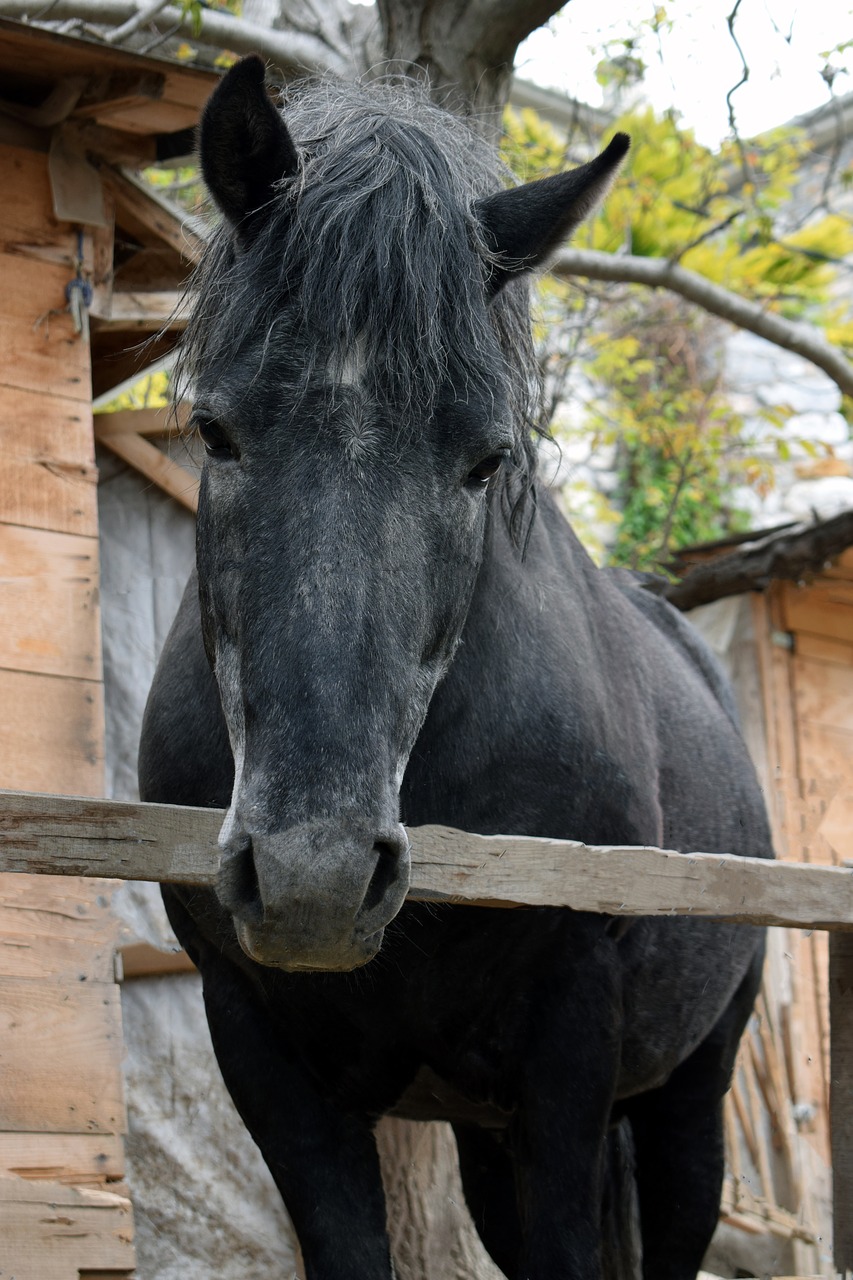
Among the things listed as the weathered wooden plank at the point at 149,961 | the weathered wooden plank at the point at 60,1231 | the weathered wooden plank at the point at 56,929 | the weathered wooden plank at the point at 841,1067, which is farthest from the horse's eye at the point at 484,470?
the weathered wooden plank at the point at 149,961

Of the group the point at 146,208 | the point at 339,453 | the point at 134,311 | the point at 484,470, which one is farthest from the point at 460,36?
the point at 339,453

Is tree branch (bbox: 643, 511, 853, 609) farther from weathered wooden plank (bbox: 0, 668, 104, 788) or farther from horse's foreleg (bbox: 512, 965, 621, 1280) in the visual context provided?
horse's foreleg (bbox: 512, 965, 621, 1280)

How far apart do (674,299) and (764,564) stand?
687cm

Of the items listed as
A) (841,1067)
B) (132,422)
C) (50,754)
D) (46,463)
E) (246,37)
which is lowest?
(841,1067)

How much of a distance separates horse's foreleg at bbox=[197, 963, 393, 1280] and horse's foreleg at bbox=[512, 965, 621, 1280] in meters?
0.33

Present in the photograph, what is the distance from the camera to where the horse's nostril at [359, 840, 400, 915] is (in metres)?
2.08

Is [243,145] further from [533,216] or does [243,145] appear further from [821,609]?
[821,609]

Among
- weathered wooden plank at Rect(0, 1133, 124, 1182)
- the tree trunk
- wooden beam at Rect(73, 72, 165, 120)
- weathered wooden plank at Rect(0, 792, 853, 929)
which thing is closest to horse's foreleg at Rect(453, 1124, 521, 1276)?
weathered wooden plank at Rect(0, 1133, 124, 1182)

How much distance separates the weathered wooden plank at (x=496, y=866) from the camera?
2219 mm

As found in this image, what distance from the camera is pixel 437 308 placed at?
2539 millimetres

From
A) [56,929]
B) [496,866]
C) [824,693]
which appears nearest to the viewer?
[496,866]

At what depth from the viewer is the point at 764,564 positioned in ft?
24.7

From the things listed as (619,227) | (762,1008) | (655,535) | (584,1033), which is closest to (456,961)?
(584,1033)

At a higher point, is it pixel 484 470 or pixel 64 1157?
pixel 484 470
